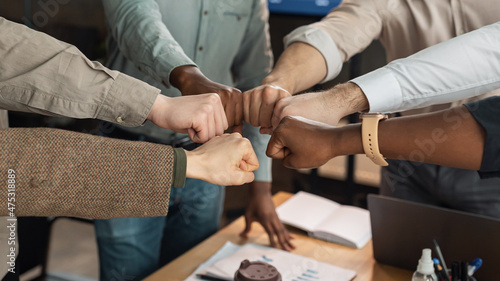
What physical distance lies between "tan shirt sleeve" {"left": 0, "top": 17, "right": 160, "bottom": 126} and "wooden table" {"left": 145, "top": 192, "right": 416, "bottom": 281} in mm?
536

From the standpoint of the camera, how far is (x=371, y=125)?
109cm

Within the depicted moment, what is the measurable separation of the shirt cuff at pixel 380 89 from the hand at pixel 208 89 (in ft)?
1.08

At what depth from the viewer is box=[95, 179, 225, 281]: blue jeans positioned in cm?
169

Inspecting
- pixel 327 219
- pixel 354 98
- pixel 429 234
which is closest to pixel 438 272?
pixel 429 234

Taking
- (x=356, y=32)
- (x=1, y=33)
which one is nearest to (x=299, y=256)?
(x=356, y=32)

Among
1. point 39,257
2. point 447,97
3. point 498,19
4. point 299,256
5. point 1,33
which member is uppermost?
point 498,19

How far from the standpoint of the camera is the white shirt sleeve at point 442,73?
126 centimetres

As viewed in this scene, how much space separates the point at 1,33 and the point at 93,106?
24 centimetres

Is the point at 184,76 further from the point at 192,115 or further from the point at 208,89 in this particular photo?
the point at 192,115

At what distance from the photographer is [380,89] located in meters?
1.27

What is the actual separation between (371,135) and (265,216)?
696 millimetres

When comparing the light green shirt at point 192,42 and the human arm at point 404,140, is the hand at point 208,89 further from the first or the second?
the human arm at point 404,140

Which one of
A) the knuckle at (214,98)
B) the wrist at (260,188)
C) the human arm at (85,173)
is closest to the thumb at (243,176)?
the human arm at (85,173)

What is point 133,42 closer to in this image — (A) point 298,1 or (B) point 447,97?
(B) point 447,97
